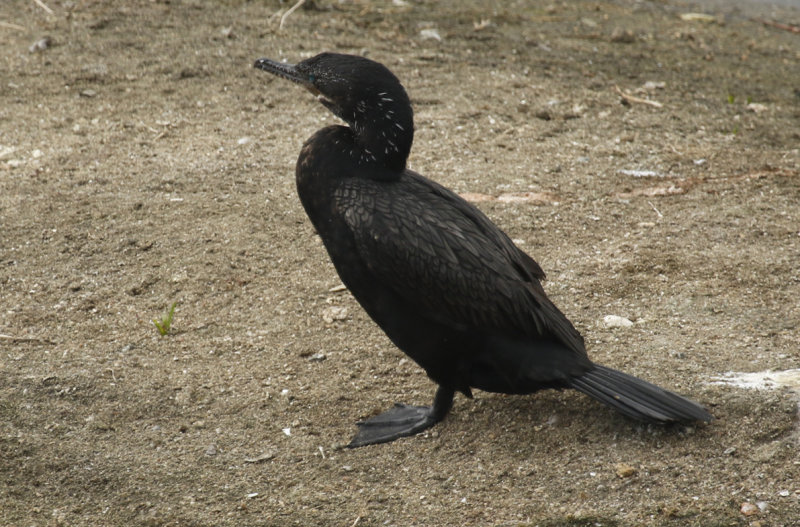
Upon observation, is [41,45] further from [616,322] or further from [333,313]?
[616,322]

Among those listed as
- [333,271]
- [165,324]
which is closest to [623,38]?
[333,271]

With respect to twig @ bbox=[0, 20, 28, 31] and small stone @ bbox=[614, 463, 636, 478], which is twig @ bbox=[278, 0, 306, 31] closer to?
twig @ bbox=[0, 20, 28, 31]

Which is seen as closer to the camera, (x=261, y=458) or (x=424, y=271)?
(x=424, y=271)

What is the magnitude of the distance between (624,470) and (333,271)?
199 cm

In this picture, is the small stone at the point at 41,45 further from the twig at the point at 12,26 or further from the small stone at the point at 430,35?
the small stone at the point at 430,35

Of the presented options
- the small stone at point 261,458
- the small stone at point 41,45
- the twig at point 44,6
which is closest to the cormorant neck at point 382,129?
the small stone at point 261,458

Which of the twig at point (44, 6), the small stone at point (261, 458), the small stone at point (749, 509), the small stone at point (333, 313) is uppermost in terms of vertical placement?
the twig at point (44, 6)

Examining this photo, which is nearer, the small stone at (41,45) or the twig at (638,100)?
the twig at (638,100)

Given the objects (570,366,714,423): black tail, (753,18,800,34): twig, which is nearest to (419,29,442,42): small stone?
(753,18,800,34): twig

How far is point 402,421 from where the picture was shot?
368cm

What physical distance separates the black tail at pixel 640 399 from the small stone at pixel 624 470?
19cm

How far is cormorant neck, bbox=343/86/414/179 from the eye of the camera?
3.43 m

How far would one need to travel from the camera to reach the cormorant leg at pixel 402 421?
3615 millimetres

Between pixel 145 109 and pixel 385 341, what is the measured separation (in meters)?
2.89
